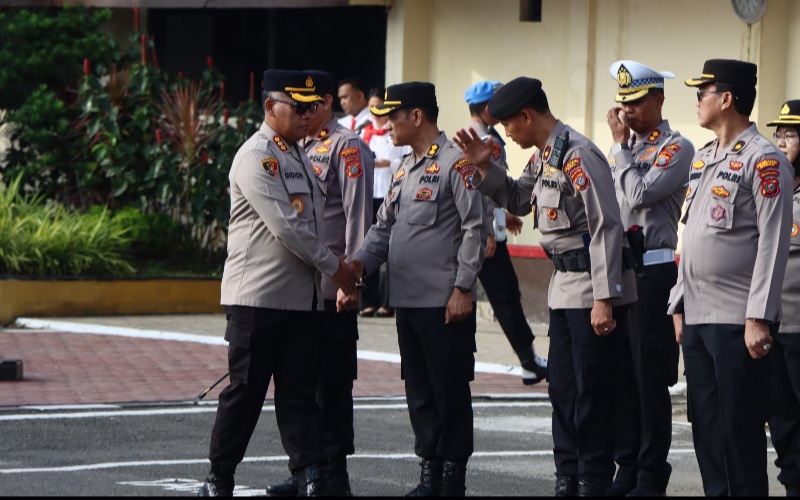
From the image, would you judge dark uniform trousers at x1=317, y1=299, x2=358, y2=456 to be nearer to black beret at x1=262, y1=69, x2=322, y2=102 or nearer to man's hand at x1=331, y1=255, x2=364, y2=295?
man's hand at x1=331, y1=255, x2=364, y2=295

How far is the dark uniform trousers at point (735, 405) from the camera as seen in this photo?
648 cm

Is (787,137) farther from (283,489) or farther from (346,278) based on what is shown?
(283,489)

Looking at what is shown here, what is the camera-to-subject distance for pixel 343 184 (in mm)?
8312

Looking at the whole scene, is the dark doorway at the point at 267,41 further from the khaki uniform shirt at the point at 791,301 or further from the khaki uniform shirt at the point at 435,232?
the khaki uniform shirt at the point at 791,301

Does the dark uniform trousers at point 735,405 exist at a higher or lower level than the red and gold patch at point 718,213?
lower

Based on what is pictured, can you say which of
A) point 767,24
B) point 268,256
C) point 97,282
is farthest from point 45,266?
point 268,256

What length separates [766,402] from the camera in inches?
258

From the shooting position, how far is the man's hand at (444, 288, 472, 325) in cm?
766

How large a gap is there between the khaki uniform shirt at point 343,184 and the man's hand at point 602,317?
1.56 m

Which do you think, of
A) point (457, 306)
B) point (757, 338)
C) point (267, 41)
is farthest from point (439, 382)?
point (267, 41)

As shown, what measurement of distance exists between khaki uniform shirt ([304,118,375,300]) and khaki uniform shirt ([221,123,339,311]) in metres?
0.65

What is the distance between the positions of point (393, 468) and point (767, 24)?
6478 mm

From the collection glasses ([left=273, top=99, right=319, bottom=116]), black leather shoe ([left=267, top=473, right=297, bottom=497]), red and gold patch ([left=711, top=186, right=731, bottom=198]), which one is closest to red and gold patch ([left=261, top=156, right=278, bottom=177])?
glasses ([left=273, top=99, right=319, bottom=116])

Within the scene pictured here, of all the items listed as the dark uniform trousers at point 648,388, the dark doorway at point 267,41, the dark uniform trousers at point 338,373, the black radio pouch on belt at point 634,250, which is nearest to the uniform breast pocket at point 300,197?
the dark uniform trousers at point 338,373
